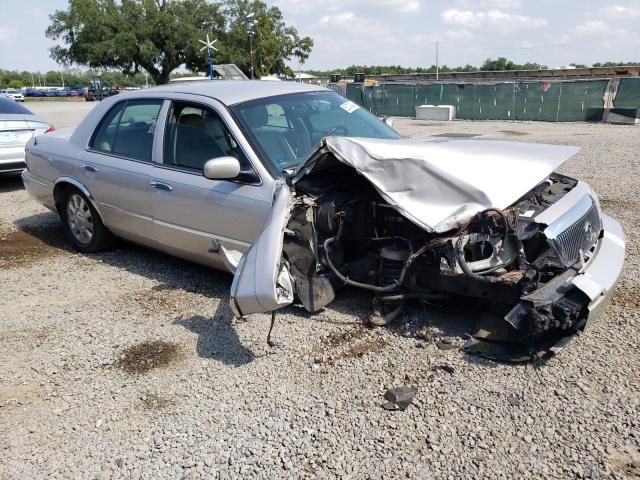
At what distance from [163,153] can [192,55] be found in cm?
5667

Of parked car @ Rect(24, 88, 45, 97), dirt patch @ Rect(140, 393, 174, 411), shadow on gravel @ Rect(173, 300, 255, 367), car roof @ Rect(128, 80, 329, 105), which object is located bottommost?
parked car @ Rect(24, 88, 45, 97)

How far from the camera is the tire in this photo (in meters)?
5.48

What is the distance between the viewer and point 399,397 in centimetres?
301

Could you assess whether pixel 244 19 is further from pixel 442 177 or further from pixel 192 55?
pixel 442 177

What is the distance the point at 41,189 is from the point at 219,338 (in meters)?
3.55

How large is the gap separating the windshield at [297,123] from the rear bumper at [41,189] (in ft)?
9.33

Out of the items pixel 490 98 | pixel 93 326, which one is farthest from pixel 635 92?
pixel 93 326

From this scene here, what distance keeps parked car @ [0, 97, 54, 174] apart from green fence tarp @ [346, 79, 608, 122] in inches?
740

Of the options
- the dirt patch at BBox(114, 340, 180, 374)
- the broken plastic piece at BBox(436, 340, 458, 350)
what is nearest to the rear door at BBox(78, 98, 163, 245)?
the dirt patch at BBox(114, 340, 180, 374)

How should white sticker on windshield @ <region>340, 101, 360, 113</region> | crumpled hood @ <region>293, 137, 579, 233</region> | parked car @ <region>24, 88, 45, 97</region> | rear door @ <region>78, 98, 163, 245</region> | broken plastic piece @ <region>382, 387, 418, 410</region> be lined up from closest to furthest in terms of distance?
broken plastic piece @ <region>382, 387, 418, 410</region> < crumpled hood @ <region>293, 137, 579, 233</region> < rear door @ <region>78, 98, 163, 245</region> < white sticker on windshield @ <region>340, 101, 360, 113</region> < parked car @ <region>24, 88, 45, 97</region>

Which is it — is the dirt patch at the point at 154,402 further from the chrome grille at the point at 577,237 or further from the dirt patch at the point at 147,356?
the chrome grille at the point at 577,237

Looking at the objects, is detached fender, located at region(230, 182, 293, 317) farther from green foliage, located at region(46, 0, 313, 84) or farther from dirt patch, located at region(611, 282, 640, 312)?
green foliage, located at region(46, 0, 313, 84)

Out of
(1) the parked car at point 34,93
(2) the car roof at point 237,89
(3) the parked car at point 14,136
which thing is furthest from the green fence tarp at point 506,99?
(1) the parked car at point 34,93

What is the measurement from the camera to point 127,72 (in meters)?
57.9
